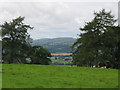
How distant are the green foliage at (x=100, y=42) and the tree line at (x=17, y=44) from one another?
538 inches

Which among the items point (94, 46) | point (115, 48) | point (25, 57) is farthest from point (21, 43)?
point (115, 48)

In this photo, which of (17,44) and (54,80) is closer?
(54,80)

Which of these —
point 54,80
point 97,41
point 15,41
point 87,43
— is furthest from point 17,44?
point 54,80

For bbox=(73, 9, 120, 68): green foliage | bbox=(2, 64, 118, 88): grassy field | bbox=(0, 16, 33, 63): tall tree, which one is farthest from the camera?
bbox=(0, 16, 33, 63): tall tree

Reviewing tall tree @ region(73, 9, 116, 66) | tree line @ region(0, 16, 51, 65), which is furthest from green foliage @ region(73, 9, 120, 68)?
tree line @ region(0, 16, 51, 65)

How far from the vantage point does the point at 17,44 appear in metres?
57.1

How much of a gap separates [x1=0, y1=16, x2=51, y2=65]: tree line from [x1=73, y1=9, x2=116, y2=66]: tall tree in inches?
526

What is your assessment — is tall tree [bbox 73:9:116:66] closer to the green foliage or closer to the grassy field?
the green foliage

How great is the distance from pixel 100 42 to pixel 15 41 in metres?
22.5

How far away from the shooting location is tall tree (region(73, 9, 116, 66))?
159ft

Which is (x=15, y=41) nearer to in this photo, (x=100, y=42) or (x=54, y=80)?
(x=100, y=42)

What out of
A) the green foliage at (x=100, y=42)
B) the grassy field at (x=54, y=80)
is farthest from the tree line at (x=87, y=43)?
the grassy field at (x=54, y=80)

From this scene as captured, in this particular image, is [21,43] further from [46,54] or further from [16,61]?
[46,54]

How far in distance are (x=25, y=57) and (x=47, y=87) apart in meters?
44.9
